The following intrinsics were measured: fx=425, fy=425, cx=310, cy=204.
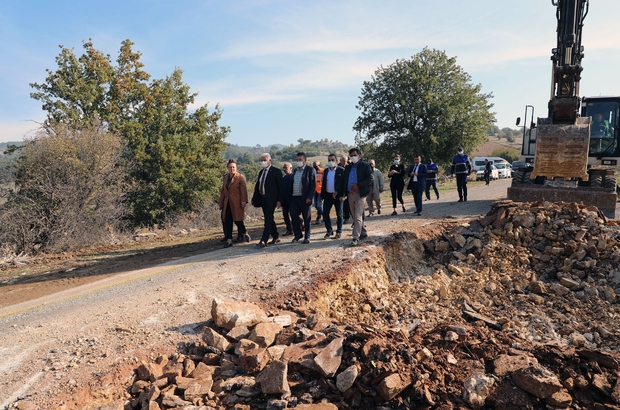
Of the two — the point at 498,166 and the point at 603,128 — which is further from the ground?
the point at 603,128

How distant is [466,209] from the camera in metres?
13.2

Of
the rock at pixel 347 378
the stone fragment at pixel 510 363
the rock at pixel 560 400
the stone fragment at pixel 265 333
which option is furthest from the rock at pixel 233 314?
the rock at pixel 560 400

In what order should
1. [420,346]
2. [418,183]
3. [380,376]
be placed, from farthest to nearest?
[418,183], [420,346], [380,376]

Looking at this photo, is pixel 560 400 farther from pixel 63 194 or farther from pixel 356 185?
pixel 63 194

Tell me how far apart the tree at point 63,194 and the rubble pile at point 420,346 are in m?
9.47

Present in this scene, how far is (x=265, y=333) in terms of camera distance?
4.75m

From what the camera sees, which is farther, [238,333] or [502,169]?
[502,169]

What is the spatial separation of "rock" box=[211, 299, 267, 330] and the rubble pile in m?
0.01

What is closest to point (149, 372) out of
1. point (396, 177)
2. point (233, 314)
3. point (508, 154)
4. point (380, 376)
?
point (233, 314)

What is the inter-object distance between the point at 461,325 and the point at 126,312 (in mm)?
4314

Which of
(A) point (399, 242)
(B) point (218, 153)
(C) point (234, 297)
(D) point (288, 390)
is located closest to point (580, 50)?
(A) point (399, 242)

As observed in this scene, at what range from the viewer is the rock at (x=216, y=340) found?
4.69 metres

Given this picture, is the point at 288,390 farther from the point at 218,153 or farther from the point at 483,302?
the point at 218,153

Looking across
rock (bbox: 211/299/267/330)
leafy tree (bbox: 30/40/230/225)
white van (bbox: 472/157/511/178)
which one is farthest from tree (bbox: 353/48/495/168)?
rock (bbox: 211/299/267/330)
